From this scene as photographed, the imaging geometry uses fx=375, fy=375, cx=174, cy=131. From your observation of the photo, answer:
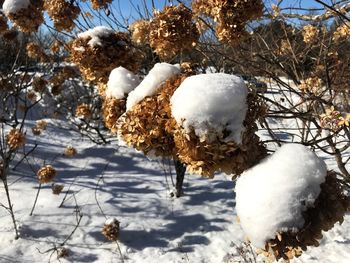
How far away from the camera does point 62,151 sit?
7.38 meters

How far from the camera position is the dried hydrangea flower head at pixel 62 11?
253 cm

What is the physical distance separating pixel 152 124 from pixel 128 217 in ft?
14.2

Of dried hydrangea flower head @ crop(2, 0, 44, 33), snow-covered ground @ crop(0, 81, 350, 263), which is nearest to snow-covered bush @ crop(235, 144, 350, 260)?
dried hydrangea flower head @ crop(2, 0, 44, 33)

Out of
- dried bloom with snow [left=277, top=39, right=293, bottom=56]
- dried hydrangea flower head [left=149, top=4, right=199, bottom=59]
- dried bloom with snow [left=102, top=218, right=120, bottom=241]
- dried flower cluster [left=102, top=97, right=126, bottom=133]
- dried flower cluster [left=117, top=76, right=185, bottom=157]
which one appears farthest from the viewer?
dried bloom with snow [left=102, top=218, right=120, bottom=241]

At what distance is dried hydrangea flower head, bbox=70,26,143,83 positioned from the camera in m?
1.88

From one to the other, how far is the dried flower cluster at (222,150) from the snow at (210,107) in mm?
22

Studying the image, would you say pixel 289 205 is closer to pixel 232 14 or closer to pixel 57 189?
pixel 232 14

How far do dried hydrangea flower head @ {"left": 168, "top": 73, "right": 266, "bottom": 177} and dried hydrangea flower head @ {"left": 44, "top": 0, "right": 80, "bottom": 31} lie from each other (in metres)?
1.73

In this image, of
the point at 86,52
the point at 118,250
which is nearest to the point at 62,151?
the point at 118,250

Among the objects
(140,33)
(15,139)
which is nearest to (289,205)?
(140,33)

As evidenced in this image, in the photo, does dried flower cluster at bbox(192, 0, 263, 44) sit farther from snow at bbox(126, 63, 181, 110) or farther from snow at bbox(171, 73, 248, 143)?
snow at bbox(171, 73, 248, 143)

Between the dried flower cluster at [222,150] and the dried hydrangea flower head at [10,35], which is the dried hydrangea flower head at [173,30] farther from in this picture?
the dried hydrangea flower head at [10,35]

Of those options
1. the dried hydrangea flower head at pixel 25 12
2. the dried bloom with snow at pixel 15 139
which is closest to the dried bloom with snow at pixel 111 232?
the dried bloom with snow at pixel 15 139

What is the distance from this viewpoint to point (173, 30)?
1.91 m
